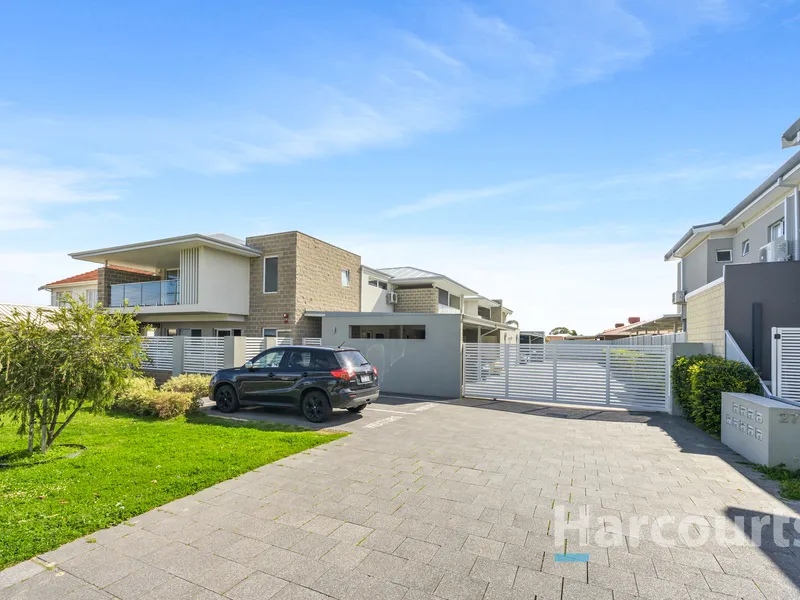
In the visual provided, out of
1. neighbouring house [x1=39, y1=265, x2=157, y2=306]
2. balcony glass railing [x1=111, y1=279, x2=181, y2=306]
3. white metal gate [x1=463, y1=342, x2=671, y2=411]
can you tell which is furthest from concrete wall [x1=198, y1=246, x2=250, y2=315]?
white metal gate [x1=463, y1=342, x2=671, y2=411]

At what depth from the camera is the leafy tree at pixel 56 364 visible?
5859 millimetres

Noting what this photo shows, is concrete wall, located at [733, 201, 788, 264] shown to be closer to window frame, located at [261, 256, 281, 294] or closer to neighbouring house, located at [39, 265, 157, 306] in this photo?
window frame, located at [261, 256, 281, 294]

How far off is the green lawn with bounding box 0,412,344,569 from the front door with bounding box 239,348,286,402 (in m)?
1.05

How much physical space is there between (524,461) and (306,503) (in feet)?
11.1

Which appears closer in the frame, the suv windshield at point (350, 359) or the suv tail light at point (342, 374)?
the suv tail light at point (342, 374)

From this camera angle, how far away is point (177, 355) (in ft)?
53.4

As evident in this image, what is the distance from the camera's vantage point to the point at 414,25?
27.0 ft

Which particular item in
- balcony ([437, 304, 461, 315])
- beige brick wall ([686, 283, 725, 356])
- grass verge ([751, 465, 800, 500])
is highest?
balcony ([437, 304, 461, 315])

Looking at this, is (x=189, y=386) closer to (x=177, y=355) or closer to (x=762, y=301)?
(x=177, y=355)

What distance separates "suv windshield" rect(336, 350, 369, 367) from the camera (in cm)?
938

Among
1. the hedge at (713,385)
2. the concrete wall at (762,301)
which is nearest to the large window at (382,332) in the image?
the hedge at (713,385)

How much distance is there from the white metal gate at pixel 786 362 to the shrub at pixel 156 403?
12.0 m

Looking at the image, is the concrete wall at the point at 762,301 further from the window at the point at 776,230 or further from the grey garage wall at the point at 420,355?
the grey garage wall at the point at 420,355

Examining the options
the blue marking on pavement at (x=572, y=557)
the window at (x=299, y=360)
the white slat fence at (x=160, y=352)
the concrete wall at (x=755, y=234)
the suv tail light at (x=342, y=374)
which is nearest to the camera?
the blue marking on pavement at (x=572, y=557)
